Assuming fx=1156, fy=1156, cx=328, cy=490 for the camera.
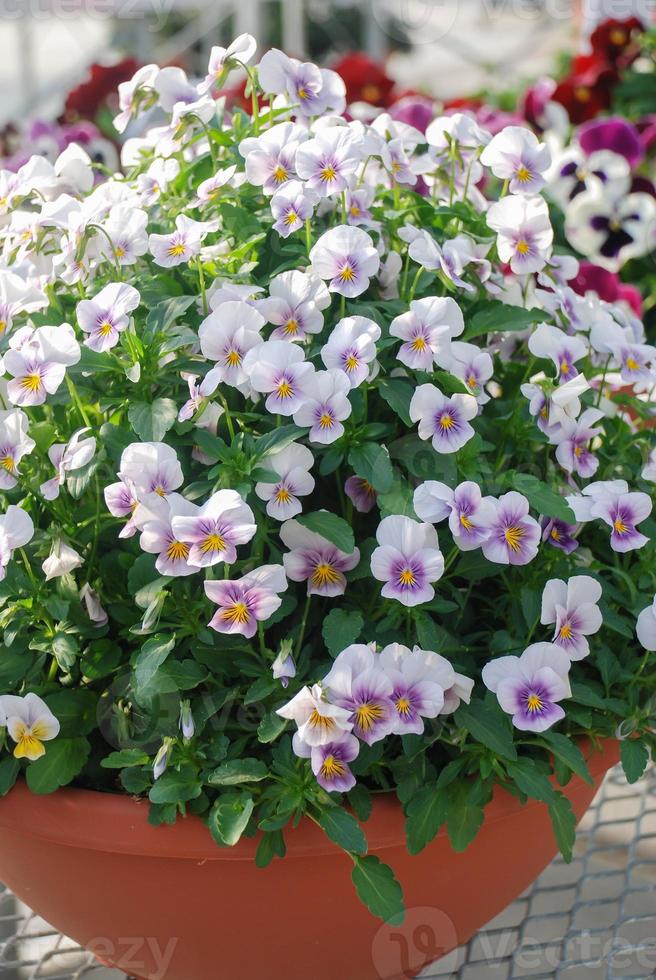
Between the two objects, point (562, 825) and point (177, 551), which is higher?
point (177, 551)

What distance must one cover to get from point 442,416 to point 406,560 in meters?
0.11

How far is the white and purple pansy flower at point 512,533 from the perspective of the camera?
751 mm

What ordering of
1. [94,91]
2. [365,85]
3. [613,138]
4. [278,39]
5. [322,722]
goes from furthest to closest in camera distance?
1. [278,39]
2. [94,91]
3. [365,85]
4. [613,138]
5. [322,722]

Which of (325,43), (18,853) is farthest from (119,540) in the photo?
(325,43)

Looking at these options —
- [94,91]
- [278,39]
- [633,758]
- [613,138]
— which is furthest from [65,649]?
[278,39]

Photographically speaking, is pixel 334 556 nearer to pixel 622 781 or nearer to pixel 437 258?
pixel 437 258

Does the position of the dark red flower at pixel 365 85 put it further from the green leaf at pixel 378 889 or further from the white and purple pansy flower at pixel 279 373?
the green leaf at pixel 378 889

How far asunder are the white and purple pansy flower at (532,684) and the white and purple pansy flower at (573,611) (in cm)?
2

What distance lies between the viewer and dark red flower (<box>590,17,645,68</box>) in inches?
88.9

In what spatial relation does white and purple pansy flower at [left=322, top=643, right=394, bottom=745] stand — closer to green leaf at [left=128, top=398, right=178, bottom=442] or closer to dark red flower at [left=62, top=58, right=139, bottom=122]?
green leaf at [left=128, top=398, right=178, bottom=442]

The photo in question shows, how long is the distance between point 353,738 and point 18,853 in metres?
0.28

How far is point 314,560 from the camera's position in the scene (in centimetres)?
78

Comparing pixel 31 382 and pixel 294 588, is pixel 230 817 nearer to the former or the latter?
pixel 294 588

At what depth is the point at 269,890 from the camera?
0.77 meters
